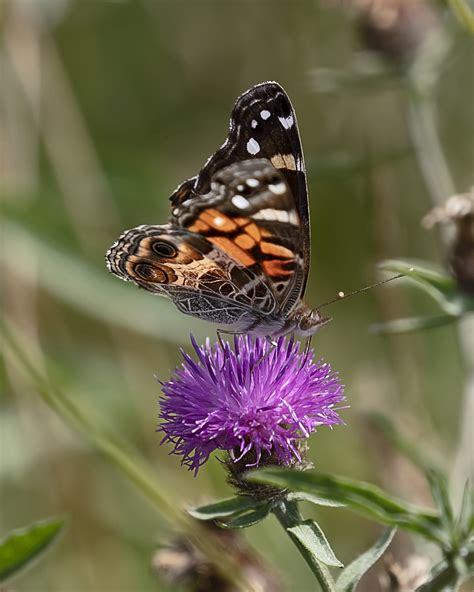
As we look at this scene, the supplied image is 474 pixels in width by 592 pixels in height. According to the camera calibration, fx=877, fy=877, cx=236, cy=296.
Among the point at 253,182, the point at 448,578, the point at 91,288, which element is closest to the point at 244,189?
the point at 253,182

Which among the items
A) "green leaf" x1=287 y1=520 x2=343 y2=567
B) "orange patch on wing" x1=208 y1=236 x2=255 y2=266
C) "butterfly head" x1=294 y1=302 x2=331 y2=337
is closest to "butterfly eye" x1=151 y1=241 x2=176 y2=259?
"orange patch on wing" x1=208 y1=236 x2=255 y2=266

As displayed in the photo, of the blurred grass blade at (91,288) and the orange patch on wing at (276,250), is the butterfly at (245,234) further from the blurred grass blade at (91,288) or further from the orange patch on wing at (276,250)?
the blurred grass blade at (91,288)

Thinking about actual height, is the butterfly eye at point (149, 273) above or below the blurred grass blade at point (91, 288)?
below

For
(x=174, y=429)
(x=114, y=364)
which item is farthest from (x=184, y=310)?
(x=114, y=364)

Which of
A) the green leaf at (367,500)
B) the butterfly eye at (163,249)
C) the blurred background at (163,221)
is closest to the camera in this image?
the green leaf at (367,500)

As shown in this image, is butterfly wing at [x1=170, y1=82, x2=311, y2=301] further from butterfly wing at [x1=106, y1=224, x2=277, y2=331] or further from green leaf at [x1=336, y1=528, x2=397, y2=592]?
green leaf at [x1=336, y1=528, x2=397, y2=592]

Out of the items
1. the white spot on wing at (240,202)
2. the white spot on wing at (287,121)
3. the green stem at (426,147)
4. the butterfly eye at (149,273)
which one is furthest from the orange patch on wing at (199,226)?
the green stem at (426,147)
